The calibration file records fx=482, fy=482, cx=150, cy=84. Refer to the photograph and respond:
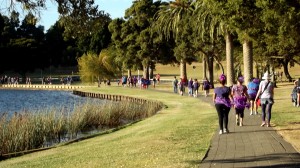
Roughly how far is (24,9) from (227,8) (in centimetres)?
951

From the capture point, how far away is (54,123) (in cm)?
2353

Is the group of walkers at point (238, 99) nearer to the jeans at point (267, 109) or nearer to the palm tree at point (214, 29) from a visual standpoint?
the jeans at point (267, 109)

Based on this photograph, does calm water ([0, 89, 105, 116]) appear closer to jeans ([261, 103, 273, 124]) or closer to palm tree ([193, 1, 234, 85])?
palm tree ([193, 1, 234, 85])

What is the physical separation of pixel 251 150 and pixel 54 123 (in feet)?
44.4

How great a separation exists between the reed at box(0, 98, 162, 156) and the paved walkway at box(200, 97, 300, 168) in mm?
8696

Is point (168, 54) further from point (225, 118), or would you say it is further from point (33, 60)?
point (225, 118)

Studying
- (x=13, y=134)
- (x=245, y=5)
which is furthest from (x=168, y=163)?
(x=13, y=134)

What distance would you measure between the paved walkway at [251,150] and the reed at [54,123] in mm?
8696

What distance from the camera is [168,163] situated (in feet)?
35.3

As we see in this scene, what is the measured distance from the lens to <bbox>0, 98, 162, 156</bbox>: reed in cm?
1998

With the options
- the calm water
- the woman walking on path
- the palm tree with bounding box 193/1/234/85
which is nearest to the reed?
the calm water

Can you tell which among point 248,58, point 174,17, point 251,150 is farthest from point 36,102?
point 251,150

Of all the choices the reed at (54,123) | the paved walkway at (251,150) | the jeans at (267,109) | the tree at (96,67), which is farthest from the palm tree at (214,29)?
the tree at (96,67)

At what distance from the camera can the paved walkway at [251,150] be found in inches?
412
